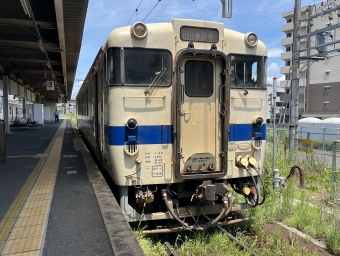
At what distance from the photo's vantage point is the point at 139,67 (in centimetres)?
454

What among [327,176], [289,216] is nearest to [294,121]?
[327,176]

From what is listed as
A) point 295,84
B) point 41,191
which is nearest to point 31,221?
point 41,191

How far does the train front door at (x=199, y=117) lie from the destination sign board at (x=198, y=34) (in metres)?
0.31

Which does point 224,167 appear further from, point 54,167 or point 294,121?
point 294,121

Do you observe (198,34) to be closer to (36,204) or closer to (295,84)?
(36,204)

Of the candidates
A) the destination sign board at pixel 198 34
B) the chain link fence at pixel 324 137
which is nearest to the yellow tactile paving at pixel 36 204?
the destination sign board at pixel 198 34

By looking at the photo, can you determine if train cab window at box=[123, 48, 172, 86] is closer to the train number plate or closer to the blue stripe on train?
the blue stripe on train

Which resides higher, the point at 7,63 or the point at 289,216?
the point at 7,63

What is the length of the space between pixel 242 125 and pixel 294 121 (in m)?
5.81

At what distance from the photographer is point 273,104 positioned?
23.6 ft

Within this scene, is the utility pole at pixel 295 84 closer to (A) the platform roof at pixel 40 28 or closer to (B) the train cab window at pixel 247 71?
(B) the train cab window at pixel 247 71

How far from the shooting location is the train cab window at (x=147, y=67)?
4492 mm

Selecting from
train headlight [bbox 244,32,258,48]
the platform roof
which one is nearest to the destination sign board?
train headlight [bbox 244,32,258,48]

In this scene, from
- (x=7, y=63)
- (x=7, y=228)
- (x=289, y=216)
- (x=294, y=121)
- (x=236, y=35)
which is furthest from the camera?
(x=7, y=63)
